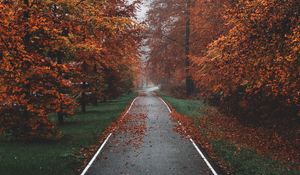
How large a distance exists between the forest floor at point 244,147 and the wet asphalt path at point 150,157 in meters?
0.84

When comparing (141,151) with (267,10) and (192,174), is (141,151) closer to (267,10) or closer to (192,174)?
(192,174)

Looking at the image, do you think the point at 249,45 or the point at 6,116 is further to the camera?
the point at 6,116

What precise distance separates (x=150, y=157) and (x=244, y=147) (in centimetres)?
393

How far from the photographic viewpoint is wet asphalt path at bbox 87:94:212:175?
1217 centimetres

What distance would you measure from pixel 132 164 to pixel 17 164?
139 inches

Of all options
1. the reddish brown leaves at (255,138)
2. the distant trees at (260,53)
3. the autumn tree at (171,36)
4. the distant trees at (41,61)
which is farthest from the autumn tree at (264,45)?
the autumn tree at (171,36)

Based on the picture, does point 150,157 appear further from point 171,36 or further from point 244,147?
point 171,36

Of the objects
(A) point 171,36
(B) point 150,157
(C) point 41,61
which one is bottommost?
(B) point 150,157

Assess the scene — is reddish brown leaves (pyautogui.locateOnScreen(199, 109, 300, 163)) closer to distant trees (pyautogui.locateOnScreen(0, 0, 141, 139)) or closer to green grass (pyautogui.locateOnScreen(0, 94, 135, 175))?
green grass (pyautogui.locateOnScreen(0, 94, 135, 175))

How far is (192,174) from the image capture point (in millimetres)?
11727

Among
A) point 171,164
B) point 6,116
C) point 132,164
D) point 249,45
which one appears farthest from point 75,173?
point 249,45

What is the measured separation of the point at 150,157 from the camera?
14.1 metres

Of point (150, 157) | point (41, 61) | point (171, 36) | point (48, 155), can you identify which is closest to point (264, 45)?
point (150, 157)

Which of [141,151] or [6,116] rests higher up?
[6,116]
